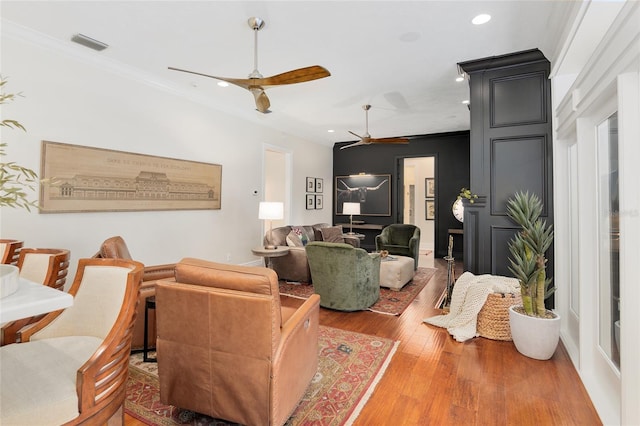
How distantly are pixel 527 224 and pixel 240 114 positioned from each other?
465 centimetres

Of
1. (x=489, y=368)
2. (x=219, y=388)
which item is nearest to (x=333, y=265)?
(x=489, y=368)

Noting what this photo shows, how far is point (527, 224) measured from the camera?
9.43 feet

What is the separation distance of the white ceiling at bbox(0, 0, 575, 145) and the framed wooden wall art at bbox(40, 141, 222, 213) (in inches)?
41.5

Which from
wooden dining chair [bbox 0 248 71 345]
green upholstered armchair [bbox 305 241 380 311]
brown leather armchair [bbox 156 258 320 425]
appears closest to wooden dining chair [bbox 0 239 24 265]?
wooden dining chair [bbox 0 248 71 345]

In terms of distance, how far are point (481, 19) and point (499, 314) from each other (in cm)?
271

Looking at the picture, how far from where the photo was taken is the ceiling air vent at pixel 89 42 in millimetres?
3166

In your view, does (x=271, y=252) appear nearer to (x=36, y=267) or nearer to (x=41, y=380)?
(x=36, y=267)

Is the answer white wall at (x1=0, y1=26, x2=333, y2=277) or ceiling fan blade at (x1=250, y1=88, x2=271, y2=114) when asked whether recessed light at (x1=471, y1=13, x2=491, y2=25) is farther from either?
white wall at (x1=0, y1=26, x2=333, y2=277)

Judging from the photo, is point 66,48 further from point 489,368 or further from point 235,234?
point 489,368

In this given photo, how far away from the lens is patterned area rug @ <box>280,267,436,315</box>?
3891mm

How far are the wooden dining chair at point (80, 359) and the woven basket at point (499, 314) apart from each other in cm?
299

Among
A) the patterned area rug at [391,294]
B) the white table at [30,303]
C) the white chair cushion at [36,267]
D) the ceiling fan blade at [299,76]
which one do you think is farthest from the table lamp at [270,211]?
the white table at [30,303]

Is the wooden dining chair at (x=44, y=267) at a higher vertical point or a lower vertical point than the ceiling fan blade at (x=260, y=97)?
lower

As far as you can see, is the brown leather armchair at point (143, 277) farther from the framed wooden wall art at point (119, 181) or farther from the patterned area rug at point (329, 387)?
the framed wooden wall art at point (119, 181)
